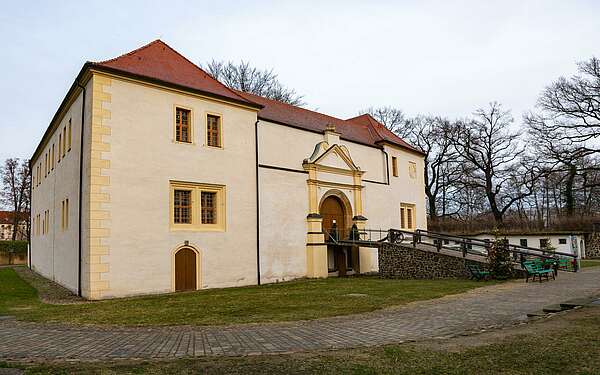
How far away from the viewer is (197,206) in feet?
62.0

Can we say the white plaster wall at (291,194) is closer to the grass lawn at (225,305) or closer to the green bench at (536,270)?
the grass lawn at (225,305)

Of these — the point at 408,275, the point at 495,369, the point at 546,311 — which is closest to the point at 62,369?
the point at 495,369

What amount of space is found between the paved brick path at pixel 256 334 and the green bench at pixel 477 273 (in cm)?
739

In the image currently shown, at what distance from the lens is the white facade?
16.5 metres

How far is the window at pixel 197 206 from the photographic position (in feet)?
60.3

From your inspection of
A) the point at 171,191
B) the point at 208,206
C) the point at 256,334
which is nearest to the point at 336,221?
the point at 208,206

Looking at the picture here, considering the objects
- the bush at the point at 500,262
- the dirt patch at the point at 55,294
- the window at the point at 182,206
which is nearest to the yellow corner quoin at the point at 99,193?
the dirt patch at the point at 55,294

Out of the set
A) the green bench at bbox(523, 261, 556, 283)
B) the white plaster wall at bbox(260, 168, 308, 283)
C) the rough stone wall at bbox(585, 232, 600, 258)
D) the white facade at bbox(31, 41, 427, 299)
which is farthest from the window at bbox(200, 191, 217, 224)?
the rough stone wall at bbox(585, 232, 600, 258)

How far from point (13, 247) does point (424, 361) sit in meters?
48.4

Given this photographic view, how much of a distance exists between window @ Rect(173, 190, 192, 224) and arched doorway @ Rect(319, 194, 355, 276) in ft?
26.8

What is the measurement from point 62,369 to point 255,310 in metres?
6.50

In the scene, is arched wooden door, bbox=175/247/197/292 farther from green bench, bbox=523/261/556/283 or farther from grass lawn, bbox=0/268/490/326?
green bench, bbox=523/261/556/283

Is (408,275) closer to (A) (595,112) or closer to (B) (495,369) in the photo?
(B) (495,369)

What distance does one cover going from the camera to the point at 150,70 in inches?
733
